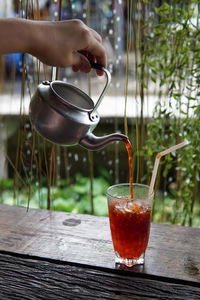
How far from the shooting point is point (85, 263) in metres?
0.89

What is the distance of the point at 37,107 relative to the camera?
33.5 inches

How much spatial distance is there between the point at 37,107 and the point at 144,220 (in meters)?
0.35

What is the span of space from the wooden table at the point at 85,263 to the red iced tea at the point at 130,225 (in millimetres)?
41

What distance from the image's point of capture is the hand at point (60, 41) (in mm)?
822

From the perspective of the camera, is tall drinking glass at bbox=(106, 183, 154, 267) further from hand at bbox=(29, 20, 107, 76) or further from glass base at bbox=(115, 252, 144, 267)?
hand at bbox=(29, 20, 107, 76)

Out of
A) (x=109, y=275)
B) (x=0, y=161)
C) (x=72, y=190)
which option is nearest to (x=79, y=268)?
(x=109, y=275)

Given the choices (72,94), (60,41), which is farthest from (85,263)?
(60,41)

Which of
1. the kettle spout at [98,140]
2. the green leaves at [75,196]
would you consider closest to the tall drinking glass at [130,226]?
the kettle spout at [98,140]

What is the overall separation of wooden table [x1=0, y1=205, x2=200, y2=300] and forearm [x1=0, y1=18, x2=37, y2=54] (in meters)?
0.49

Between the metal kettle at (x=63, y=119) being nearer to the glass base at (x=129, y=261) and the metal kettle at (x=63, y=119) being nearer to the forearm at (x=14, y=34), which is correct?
the forearm at (x=14, y=34)

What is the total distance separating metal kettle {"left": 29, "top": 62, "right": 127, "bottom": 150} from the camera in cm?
81

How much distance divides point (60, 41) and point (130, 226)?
44 cm

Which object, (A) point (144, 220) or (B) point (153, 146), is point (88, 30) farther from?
(B) point (153, 146)

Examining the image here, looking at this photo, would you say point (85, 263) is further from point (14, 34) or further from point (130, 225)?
point (14, 34)
